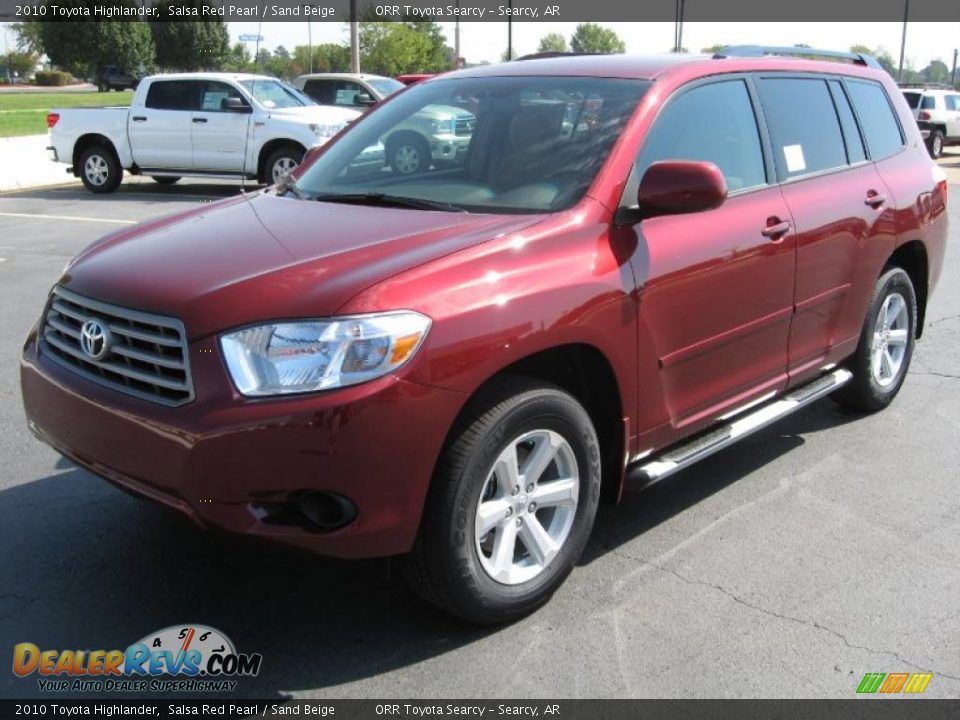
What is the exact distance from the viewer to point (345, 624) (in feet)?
11.1

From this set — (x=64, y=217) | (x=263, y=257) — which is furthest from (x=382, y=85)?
(x=263, y=257)

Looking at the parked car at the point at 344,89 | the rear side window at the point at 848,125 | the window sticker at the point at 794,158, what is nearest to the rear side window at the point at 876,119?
the rear side window at the point at 848,125

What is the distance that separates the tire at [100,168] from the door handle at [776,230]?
575 inches

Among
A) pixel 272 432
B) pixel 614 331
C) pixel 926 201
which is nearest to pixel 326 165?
pixel 614 331

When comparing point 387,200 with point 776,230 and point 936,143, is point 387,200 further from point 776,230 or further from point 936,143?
point 936,143

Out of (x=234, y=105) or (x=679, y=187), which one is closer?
(x=679, y=187)

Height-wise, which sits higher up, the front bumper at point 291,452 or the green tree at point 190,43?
the green tree at point 190,43

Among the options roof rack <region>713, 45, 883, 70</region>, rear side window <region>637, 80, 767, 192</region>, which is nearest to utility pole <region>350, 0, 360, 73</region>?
roof rack <region>713, 45, 883, 70</region>

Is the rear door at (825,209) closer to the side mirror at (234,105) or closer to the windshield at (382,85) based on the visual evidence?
the side mirror at (234,105)

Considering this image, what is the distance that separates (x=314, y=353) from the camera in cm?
285

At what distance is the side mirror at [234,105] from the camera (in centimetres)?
1531

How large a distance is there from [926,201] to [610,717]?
3948mm

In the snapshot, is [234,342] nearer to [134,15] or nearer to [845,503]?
[845,503]

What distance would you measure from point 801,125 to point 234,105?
12.1 metres
